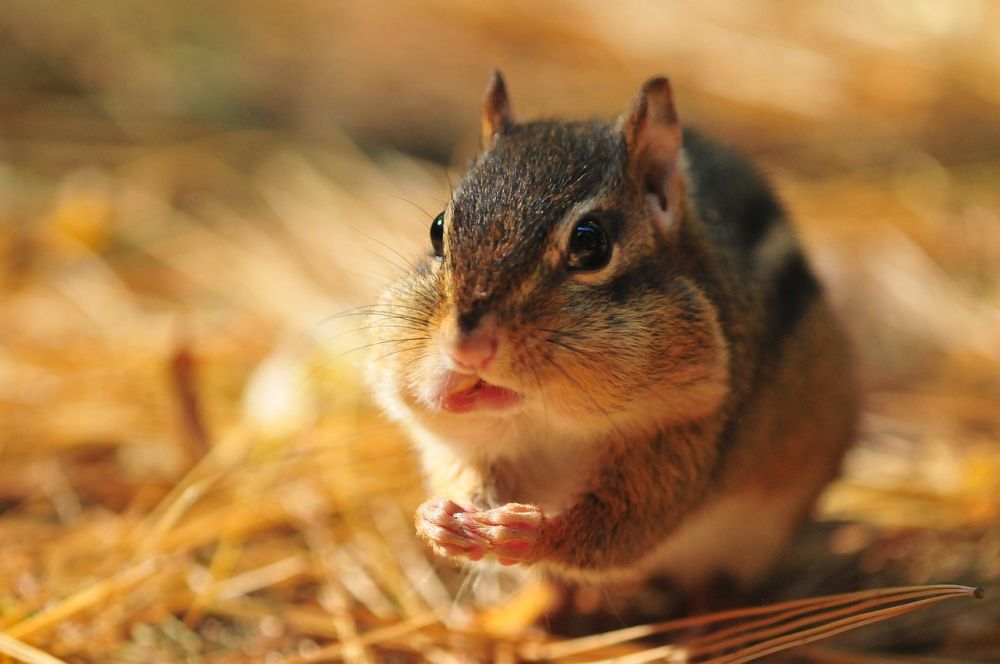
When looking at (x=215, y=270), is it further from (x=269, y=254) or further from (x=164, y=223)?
(x=164, y=223)

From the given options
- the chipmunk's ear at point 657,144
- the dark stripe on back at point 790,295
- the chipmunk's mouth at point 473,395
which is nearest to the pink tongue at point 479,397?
the chipmunk's mouth at point 473,395

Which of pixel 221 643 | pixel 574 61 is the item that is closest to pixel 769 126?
pixel 574 61

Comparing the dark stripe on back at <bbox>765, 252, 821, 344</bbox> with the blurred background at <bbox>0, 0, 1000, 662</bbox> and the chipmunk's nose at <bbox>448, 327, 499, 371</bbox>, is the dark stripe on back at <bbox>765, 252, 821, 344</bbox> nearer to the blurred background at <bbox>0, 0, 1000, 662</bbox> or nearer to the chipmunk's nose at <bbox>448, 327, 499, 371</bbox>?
the blurred background at <bbox>0, 0, 1000, 662</bbox>

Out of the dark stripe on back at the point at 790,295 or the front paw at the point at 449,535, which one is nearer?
the front paw at the point at 449,535

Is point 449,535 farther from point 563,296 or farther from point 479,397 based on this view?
point 563,296

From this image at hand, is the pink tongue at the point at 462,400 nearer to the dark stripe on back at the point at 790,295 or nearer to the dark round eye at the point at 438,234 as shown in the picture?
the dark round eye at the point at 438,234

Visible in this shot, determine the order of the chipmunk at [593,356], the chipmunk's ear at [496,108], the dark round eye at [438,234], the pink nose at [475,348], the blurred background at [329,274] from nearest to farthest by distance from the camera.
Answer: the pink nose at [475,348], the chipmunk at [593,356], the dark round eye at [438,234], the chipmunk's ear at [496,108], the blurred background at [329,274]

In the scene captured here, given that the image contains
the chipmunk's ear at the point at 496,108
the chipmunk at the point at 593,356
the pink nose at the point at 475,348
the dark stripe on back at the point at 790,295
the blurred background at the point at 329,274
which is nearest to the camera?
the pink nose at the point at 475,348

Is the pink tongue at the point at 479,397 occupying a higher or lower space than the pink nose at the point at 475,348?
lower
